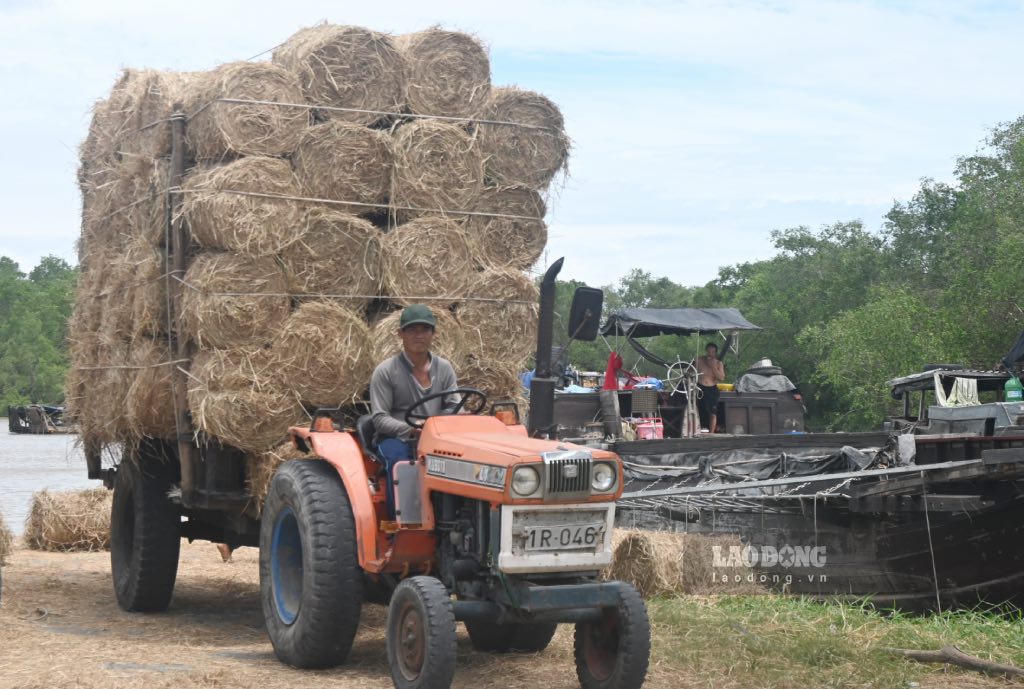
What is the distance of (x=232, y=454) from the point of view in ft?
27.2

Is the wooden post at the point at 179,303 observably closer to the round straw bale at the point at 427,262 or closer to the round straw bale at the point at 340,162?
the round straw bale at the point at 340,162

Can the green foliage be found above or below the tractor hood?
above

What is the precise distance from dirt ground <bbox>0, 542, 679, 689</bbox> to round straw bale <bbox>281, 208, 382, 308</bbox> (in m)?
2.17

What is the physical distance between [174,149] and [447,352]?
221 centimetres

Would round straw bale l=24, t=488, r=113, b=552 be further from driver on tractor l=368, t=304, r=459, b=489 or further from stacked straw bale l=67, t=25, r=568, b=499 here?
driver on tractor l=368, t=304, r=459, b=489

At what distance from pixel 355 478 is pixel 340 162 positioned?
2.35 meters

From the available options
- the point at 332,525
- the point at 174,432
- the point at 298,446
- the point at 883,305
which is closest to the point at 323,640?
the point at 332,525

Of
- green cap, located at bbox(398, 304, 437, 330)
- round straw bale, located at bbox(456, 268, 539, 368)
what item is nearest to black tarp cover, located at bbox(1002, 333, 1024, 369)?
round straw bale, located at bbox(456, 268, 539, 368)

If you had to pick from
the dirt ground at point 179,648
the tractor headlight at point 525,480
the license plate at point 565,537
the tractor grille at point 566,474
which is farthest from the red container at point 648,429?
the tractor headlight at point 525,480

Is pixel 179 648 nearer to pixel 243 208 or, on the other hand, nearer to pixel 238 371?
pixel 238 371

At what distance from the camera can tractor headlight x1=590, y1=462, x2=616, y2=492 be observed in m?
6.08

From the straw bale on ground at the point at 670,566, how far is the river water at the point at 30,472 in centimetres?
432

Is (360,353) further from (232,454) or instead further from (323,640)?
(323,640)

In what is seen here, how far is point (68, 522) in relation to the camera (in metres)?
13.6
